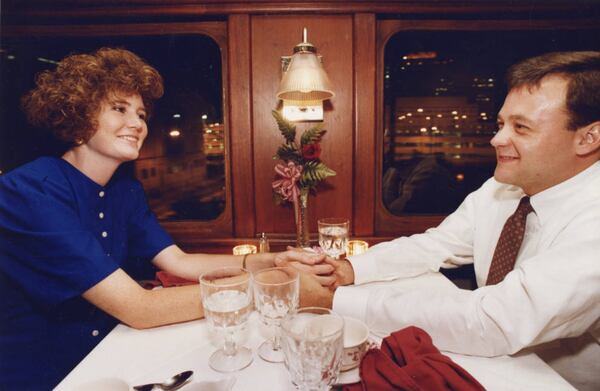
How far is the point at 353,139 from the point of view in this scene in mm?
2830

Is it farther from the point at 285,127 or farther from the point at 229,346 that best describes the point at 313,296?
the point at 285,127

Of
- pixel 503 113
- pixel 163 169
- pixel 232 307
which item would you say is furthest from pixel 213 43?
pixel 232 307

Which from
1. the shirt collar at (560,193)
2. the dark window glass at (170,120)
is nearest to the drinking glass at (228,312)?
the shirt collar at (560,193)

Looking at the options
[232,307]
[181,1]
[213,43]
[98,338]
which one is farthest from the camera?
[213,43]

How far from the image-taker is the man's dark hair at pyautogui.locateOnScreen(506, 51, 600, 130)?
4.36 ft

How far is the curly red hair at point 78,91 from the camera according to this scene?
157 centimetres

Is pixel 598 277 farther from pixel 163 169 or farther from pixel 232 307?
pixel 163 169

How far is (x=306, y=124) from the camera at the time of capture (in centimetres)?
282

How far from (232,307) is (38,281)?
764 millimetres

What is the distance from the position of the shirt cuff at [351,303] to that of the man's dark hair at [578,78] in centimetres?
100

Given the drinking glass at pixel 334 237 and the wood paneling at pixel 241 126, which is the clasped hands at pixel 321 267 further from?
the wood paneling at pixel 241 126

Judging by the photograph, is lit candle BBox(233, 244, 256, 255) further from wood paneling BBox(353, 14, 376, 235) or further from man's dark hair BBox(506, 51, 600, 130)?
man's dark hair BBox(506, 51, 600, 130)

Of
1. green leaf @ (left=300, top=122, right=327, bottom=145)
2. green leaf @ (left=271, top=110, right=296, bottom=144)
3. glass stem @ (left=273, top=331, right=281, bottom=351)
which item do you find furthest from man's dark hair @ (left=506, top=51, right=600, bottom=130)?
green leaf @ (left=271, top=110, right=296, bottom=144)

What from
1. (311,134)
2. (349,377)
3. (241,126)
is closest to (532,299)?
(349,377)
